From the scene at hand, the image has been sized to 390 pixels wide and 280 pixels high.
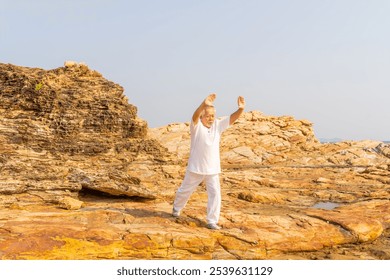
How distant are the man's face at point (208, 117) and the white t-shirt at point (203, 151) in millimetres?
106

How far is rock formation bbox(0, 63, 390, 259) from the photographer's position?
253 inches

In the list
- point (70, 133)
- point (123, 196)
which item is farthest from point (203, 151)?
point (70, 133)

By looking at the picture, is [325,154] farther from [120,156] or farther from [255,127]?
[120,156]

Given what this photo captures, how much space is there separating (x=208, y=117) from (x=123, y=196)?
15.0 feet

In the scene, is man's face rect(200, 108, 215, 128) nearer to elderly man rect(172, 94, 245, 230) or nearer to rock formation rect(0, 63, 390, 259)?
elderly man rect(172, 94, 245, 230)

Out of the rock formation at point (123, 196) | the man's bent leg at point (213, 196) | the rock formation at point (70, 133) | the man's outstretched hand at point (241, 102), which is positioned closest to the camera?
the rock formation at point (123, 196)

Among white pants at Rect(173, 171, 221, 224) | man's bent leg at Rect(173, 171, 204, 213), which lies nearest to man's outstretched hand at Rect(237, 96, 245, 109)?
white pants at Rect(173, 171, 221, 224)

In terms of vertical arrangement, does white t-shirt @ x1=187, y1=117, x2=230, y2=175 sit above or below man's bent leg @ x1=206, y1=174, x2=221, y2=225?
above

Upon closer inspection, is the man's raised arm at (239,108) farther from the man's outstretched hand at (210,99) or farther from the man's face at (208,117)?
the man's outstretched hand at (210,99)

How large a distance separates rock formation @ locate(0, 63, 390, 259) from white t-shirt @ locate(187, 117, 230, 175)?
4.33ft

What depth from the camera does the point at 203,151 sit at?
23.2 ft

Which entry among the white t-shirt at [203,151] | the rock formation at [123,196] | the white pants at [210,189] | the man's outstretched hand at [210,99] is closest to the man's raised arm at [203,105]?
the man's outstretched hand at [210,99]

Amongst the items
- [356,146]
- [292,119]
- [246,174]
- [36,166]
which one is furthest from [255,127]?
[36,166]

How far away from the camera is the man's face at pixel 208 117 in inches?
280
